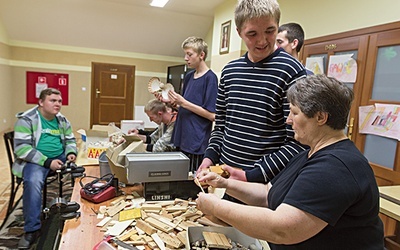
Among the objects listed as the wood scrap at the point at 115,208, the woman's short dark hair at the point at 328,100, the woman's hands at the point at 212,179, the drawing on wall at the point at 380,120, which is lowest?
the wood scrap at the point at 115,208

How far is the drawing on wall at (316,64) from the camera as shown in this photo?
3.24m

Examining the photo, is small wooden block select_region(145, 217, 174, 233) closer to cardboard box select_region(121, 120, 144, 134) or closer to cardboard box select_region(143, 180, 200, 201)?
cardboard box select_region(143, 180, 200, 201)

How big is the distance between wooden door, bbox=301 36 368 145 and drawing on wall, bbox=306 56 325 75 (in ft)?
0.14

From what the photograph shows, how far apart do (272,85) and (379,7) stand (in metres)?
2.13

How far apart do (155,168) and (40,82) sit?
7367mm

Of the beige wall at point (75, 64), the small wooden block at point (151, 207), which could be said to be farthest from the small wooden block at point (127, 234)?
the beige wall at point (75, 64)

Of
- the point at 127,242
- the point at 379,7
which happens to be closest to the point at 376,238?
the point at 127,242

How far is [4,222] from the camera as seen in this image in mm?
2586

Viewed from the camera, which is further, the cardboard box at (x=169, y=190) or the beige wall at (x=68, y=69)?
the beige wall at (x=68, y=69)

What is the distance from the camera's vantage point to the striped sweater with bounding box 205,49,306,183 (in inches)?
44.1

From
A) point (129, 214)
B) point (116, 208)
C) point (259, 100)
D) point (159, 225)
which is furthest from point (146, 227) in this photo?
point (259, 100)

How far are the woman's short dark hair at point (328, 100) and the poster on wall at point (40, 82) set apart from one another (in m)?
7.97

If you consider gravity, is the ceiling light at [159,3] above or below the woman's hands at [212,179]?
above

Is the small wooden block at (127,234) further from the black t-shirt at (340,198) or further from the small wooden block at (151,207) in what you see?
the black t-shirt at (340,198)
